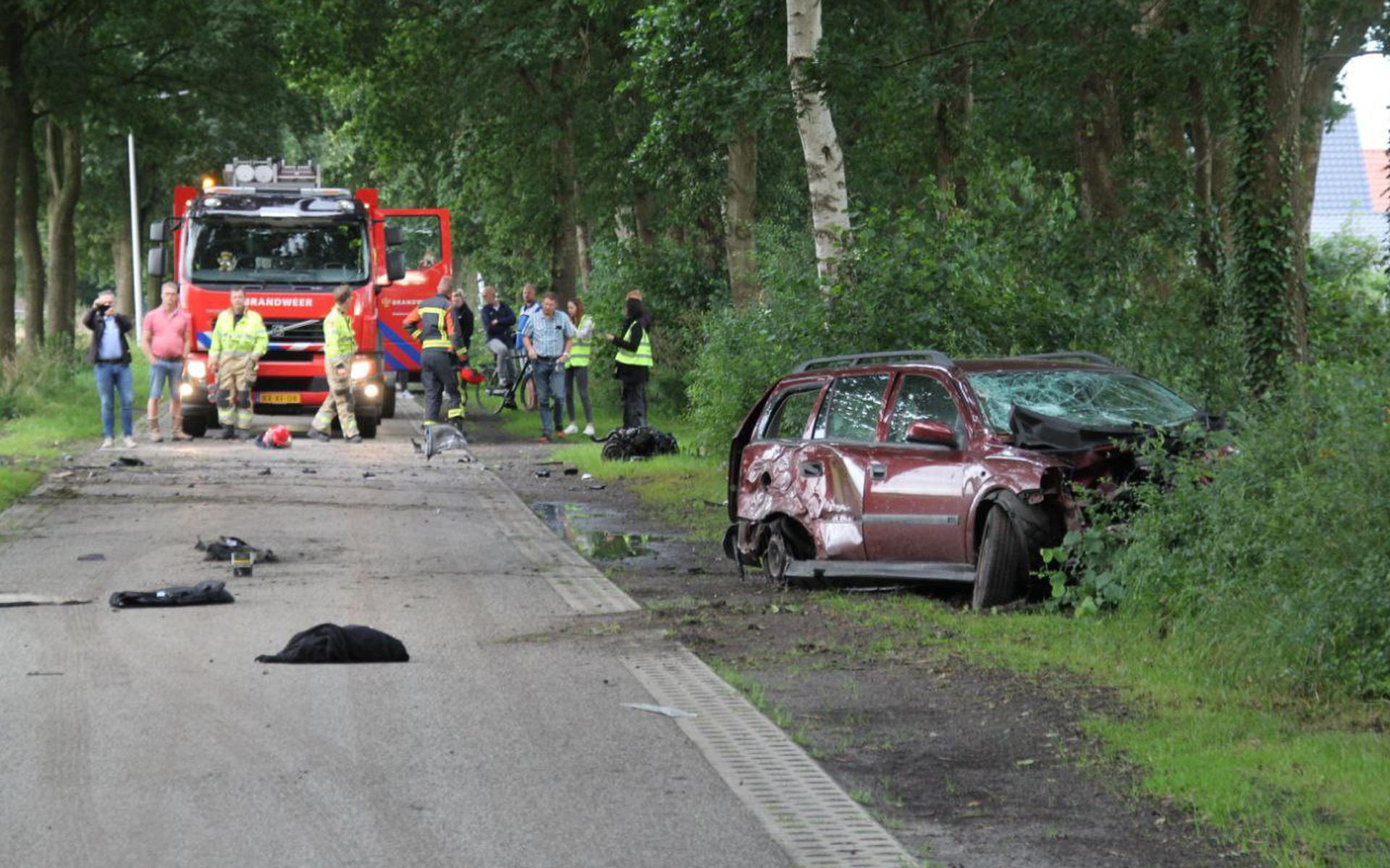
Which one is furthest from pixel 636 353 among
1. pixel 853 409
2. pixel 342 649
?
pixel 342 649

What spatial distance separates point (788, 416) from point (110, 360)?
1379cm

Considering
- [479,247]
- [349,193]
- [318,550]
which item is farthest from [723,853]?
[479,247]

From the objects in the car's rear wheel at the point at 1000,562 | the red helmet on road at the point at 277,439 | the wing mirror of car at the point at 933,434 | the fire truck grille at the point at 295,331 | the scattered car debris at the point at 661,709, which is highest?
the fire truck grille at the point at 295,331

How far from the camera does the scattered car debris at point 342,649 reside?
393 inches

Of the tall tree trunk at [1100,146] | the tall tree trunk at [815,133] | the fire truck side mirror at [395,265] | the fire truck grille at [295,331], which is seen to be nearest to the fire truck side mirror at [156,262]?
the fire truck grille at [295,331]

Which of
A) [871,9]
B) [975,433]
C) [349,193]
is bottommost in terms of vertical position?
[975,433]

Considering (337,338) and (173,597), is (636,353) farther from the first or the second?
(173,597)

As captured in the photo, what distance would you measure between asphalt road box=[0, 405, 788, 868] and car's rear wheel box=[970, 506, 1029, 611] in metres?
2.36

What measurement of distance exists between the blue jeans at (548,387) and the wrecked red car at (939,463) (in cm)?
1276

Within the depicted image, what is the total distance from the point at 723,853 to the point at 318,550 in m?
9.27

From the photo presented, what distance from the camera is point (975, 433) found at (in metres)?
11.6

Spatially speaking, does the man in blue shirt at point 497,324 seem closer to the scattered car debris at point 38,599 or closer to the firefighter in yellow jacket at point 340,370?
the firefighter in yellow jacket at point 340,370

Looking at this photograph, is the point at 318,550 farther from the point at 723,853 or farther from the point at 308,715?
the point at 723,853

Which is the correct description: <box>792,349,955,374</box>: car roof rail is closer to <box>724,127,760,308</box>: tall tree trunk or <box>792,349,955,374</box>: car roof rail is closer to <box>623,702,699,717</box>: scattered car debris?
<box>623,702,699,717</box>: scattered car debris
